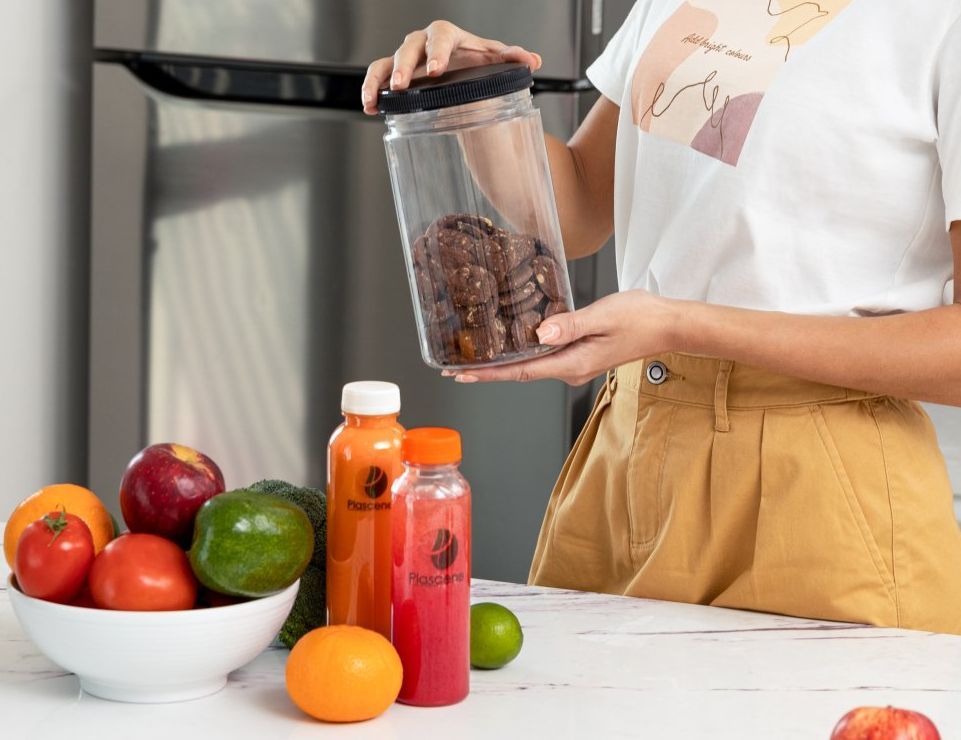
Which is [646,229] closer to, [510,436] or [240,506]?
[240,506]

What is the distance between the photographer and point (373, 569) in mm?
835

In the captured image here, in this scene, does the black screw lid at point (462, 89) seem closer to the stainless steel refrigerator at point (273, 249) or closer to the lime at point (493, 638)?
the lime at point (493, 638)

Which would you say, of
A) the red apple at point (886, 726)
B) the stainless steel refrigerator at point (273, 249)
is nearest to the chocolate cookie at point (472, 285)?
the red apple at point (886, 726)

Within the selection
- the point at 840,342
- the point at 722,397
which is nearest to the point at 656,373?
the point at 722,397

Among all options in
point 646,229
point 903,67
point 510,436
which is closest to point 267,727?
point 646,229

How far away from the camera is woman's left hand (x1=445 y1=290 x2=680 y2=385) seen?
105 centimetres

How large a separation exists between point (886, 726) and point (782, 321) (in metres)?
0.52

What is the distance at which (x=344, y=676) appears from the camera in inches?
30.3

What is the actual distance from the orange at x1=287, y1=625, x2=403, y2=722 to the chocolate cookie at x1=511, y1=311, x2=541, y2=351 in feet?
1.09

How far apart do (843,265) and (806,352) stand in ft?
0.37

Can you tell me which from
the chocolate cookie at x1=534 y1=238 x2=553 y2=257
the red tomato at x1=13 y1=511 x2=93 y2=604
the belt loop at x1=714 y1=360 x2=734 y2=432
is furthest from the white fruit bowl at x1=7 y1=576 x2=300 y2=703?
the belt loop at x1=714 y1=360 x2=734 y2=432

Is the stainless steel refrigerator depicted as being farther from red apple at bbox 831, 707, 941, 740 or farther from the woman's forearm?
red apple at bbox 831, 707, 941, 740

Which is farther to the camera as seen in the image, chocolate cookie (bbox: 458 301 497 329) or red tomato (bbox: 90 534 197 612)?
chocolate cookie (bbox: 458 301 497 329)

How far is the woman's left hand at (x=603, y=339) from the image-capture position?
1052 mm
